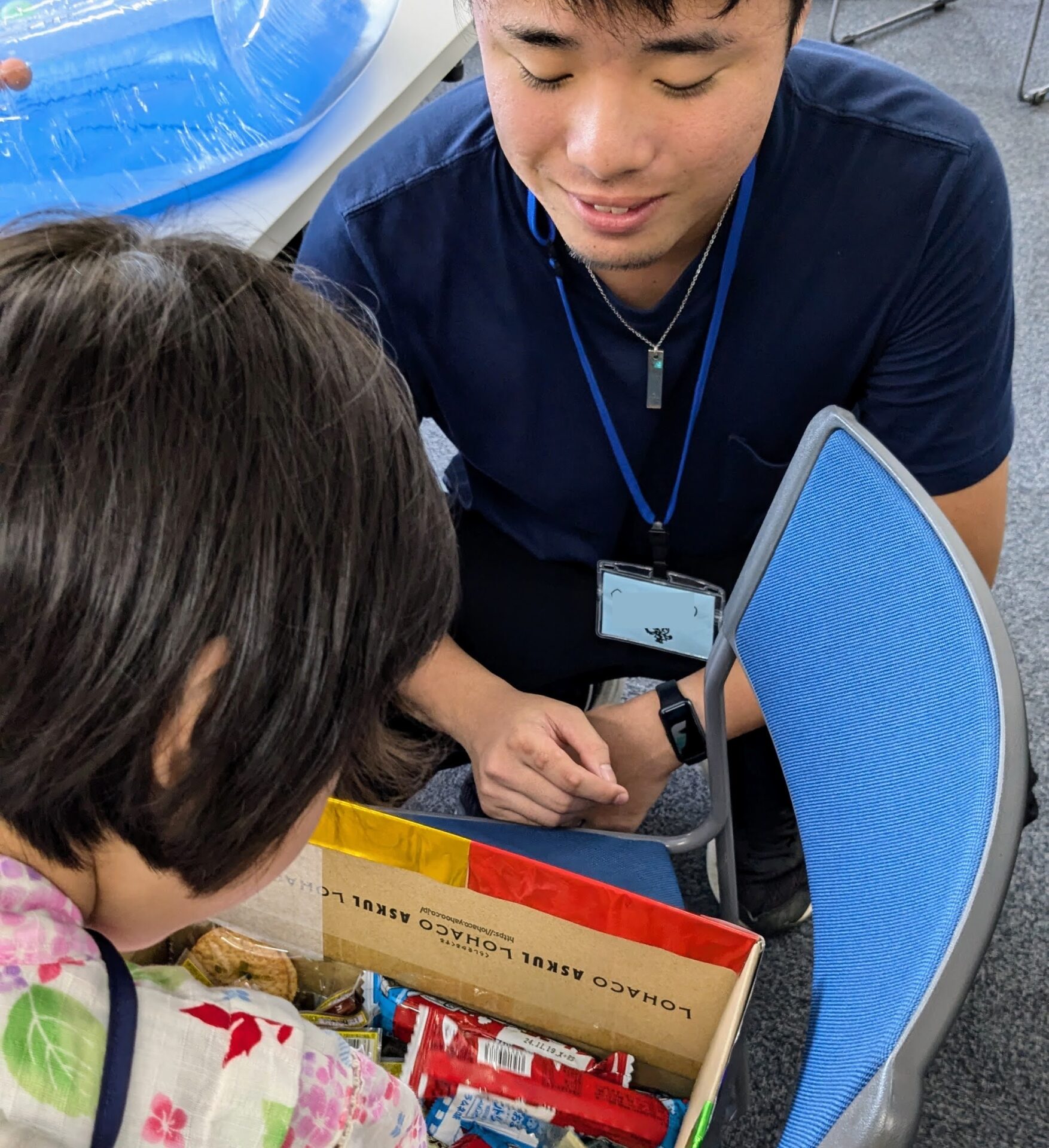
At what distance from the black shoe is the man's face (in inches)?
29.2

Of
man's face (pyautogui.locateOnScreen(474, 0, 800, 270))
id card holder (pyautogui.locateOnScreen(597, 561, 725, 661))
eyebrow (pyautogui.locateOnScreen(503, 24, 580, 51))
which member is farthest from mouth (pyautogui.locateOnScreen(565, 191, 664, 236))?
id card holder (pyautogui.locateOnScreen(597, 561, 725, 661))

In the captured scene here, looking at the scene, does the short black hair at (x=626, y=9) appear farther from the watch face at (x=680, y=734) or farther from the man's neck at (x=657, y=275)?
the watch face at (x=680, y=734)

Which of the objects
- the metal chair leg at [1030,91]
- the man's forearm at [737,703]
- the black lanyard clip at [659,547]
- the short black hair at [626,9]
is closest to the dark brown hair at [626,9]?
the short black hair at [626,9]

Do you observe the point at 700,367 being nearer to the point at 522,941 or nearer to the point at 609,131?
the point at 609,131

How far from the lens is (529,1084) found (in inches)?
33.2

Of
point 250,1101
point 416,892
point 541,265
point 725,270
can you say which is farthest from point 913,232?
point 250,1101

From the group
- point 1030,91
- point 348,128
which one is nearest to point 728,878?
point 348,128

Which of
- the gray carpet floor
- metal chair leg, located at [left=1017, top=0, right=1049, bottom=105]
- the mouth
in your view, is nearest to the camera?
the mouth

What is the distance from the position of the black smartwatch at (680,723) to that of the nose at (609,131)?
0.49 metres

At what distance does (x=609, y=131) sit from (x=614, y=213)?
99 mm

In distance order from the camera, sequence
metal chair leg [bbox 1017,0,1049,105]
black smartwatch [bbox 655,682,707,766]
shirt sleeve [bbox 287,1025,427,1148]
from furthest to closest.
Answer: metal chair leg [bbox 1017,0,1049,105] → black smartwatch [bbox 655,682,707,766] → shirt sleeve [bbox 287,1025,427,1148]

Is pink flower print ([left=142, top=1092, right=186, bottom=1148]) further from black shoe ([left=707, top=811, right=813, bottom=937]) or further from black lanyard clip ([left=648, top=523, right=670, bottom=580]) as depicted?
black shoe ([left=707, top=811, right=813, bottom=937])

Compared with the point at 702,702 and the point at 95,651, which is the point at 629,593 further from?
the point at 95,651

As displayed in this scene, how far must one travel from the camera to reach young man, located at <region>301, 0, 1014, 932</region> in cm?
86
